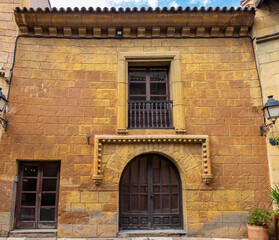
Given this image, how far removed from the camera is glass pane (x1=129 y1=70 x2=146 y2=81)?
614 cm

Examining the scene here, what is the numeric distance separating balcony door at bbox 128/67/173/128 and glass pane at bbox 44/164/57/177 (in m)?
2.08

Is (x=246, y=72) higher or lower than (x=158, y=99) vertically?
higher

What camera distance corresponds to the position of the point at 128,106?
580 cm

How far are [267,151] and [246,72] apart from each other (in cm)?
202

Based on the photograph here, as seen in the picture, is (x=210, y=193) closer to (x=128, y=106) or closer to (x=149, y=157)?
(x=149, y=157)

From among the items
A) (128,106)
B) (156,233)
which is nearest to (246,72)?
(128,106)

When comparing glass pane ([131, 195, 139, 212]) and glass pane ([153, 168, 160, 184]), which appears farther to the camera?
glass pane ([153, 168, 160, 184])

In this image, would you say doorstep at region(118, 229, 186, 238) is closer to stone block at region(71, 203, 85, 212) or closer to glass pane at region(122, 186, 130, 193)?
glass pane at region(122, 186, 130, 193)

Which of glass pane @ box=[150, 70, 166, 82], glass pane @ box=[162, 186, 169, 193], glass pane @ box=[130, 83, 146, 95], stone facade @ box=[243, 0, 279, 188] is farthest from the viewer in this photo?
glass pane @ box=[150, 70, 166, 82]

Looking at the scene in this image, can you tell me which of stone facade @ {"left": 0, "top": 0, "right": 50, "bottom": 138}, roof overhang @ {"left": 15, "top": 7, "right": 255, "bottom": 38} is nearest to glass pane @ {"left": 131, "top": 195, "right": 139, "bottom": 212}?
stone facade @ {"left": 0, "top": 0, "right": 50, "bottom": 138}

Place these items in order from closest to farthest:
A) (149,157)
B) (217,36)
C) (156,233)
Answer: (156,233)
(149,157)
(217,36)

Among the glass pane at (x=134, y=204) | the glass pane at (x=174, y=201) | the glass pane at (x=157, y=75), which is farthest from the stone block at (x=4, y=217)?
the glass pane at (x=157, y=75)

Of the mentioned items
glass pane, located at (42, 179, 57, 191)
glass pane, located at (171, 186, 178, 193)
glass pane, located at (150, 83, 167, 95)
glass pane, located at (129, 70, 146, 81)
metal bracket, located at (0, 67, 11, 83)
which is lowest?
glass pane, located at (171, 186, 178, 193)

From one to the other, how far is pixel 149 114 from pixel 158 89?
2.50 ft
